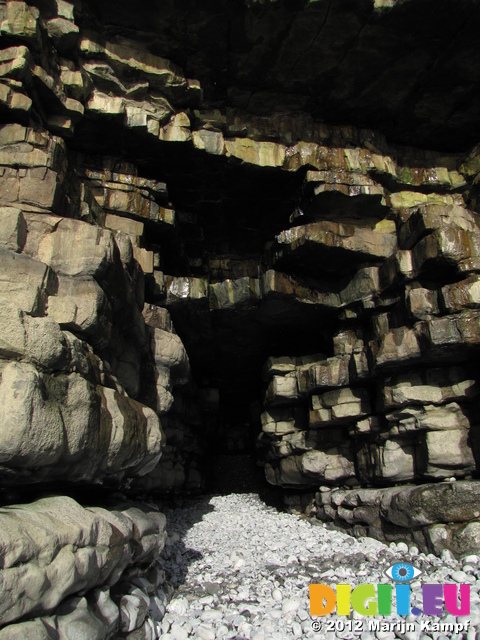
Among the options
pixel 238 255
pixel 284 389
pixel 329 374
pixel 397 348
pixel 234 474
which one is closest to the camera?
pixel 397 348

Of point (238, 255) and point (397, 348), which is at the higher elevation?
point (238, 255)

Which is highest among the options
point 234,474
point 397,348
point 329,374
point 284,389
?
point 397,348

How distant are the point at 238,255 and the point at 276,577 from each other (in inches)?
344

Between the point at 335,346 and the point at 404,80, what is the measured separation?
613 cm

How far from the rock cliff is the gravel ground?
518 mm

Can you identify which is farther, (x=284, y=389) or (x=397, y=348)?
(x=284, y=389)

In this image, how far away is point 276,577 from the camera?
6.27 m

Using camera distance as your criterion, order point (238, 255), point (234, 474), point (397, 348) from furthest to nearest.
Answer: point (234, 474) < point (238, 255) < point (397, 348)

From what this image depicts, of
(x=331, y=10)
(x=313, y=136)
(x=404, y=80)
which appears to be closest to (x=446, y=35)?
(x=404, y=80)

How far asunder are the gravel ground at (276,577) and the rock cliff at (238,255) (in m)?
0.52

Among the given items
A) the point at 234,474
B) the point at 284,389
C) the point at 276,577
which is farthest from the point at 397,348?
the point at 234,474

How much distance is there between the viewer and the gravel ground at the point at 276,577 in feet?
14.9

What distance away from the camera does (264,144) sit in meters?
10.7

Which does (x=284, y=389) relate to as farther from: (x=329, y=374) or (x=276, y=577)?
(x=276, y=577)
